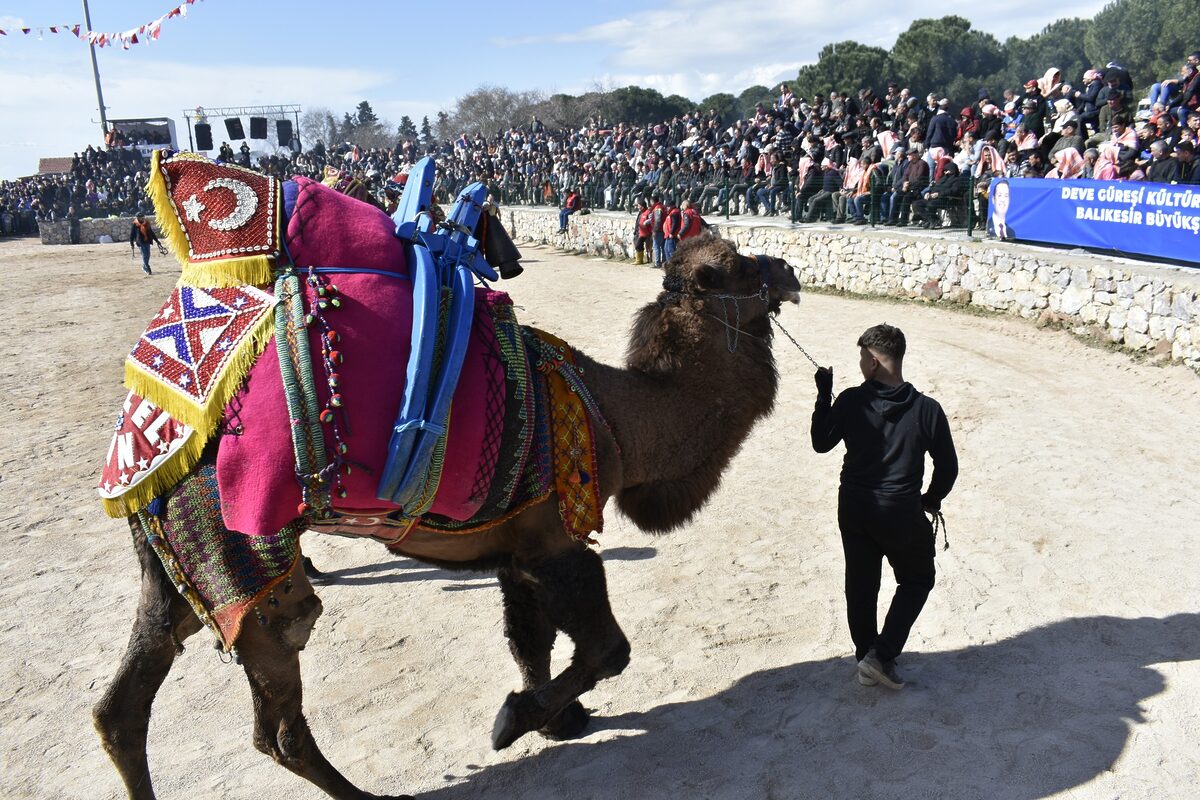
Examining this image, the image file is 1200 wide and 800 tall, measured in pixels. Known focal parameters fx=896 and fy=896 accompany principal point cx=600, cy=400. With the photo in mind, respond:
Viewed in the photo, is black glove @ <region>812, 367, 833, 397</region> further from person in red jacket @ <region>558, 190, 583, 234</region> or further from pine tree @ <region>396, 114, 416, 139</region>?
pine tree @ <region>396, 114, 416, 139</region>

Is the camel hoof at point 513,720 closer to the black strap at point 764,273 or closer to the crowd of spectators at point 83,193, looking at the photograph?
the black strap at point 764,273

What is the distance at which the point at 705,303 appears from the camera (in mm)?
3977

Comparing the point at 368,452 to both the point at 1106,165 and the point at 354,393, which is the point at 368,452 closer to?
the point at 354,393

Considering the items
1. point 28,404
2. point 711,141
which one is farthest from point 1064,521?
point 711,141

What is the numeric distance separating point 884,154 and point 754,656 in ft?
52.9

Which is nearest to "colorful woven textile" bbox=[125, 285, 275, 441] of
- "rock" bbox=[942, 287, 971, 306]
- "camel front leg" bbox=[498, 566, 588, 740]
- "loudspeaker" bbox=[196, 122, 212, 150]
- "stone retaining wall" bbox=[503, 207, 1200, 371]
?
"camel front leg" bbox=[498, 566, 588, 740]

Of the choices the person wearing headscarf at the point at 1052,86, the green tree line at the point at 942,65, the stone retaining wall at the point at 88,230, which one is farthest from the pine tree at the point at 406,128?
the person wearing headscarf at the point at 1052,86

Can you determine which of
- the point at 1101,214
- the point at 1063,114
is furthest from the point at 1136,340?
the point at 1063,114

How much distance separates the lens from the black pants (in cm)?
409

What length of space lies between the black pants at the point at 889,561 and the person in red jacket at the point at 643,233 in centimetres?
1777

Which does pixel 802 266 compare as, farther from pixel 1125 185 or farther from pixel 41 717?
pixel 41 717

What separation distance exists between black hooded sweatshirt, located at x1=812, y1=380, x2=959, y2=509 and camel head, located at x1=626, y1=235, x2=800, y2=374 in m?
0.50

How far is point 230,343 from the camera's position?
3.01 meters

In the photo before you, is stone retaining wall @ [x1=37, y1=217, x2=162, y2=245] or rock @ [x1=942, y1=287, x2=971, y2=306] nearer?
rock @ [x1=942, y1=287, x2=971, y2=306]
